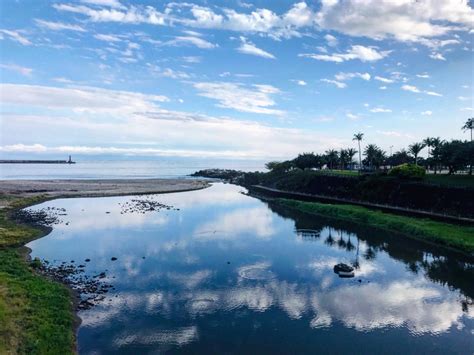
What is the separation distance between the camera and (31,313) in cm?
2019

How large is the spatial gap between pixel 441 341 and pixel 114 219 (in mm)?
46387

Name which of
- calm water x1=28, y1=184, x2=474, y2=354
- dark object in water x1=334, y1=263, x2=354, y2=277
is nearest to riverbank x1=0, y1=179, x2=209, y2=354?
calm water x1=28, y1=184, x2=474, y2=354

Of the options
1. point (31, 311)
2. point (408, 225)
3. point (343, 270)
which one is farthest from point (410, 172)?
point (31, 311)

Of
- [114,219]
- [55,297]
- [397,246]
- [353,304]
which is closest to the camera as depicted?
[55,297]

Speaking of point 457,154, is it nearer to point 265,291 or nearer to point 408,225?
point 408,225

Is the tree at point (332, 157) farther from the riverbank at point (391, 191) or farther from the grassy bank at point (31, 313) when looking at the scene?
the grassy bank at point (31, 313)

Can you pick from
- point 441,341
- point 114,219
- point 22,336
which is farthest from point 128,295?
point 114,219

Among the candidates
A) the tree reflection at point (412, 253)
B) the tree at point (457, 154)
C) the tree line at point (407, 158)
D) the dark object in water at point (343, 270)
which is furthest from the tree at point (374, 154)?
the dark object in water at point (343, 270)

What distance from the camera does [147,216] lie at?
196ft

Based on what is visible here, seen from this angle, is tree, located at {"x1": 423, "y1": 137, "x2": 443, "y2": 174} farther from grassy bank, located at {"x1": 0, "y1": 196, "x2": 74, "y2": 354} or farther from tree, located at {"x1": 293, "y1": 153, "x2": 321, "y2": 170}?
grassy bank, located at {"x1": 0, "y1": 196, "x2": 74, "y2": 354}

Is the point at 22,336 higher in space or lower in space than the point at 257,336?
higher

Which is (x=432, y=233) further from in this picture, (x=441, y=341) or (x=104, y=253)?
(x=104, y=253)

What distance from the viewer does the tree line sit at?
67.1 meters

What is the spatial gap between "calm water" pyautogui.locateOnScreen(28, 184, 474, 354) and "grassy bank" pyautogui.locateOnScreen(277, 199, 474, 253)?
85.5 inches
